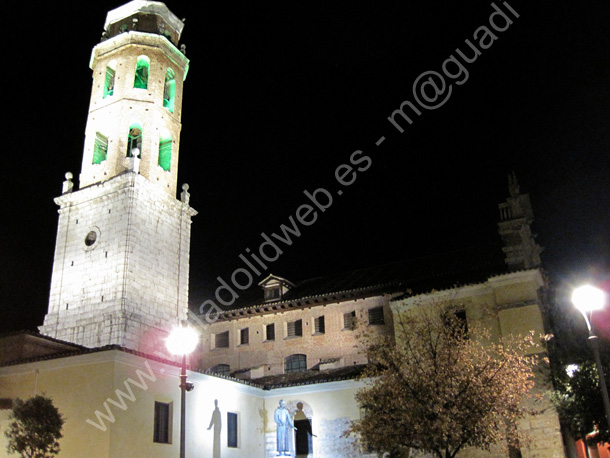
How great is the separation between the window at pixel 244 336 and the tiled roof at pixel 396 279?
49.3 inches

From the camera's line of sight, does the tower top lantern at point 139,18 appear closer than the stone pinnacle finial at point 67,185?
No

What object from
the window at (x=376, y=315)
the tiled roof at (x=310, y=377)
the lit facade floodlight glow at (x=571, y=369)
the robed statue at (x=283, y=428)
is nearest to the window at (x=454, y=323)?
the lit facade floodlight glow at (x=571, y=369)

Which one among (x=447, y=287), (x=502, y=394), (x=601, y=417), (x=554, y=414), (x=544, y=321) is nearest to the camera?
Result: (x=502, y=394)

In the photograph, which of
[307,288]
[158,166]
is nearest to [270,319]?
[307,288]

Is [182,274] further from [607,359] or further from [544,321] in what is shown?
[607,359]

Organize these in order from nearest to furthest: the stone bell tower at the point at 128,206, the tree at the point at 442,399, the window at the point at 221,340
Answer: the tree at the point at 442,399 → the stone bell tower at the point at 128,206 → the window at the point at 221,340

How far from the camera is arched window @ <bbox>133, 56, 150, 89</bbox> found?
116ft

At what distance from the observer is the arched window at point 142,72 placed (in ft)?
116

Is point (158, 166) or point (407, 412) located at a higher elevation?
point (158, 166)

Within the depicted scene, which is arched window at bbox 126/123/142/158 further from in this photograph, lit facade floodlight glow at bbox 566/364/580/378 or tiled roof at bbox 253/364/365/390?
lit facade floodlight glow at bbox 566/364/580/378

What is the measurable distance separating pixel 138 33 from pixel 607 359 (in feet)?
97.8

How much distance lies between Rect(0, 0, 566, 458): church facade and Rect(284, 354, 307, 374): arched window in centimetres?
7

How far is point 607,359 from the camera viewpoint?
22.0 m

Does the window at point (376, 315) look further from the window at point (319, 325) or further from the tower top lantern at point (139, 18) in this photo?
the tower top lantern at point (139, 18)
